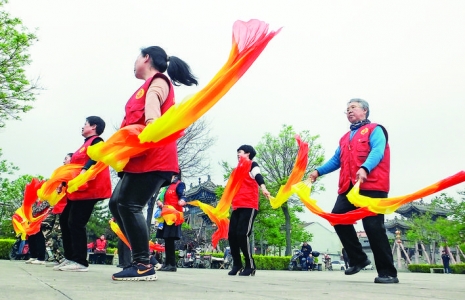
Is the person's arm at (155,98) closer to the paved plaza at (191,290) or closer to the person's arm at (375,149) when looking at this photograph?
the paved plaza at (191,290)

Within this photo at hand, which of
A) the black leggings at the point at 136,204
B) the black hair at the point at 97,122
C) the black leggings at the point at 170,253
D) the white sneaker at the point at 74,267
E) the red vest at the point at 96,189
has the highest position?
the black hair at the point at 97,122

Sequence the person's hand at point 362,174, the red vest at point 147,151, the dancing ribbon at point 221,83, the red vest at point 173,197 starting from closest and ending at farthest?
1. the dancing ribbon at point 221,83
2. the red vest at point 147,151
3. the person's hand at point 362,174
4. the red vest at point 173,197

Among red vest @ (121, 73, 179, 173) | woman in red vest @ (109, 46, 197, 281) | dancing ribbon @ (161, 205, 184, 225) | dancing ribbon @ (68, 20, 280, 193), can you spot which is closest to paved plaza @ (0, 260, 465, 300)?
woman in red vest @ (109, 46, 197, 281)

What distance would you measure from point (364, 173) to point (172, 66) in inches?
89.1

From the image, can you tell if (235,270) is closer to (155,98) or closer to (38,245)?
(155,98)

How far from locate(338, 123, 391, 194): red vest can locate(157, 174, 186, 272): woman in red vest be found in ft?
11.6

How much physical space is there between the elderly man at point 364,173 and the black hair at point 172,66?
2.07 metres

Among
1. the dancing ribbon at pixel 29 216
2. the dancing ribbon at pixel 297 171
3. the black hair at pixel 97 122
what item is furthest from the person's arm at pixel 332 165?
the dancing ribbon at pixel 29 216

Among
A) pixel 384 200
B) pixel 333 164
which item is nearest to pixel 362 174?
pixel 384 200

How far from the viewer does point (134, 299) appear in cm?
247

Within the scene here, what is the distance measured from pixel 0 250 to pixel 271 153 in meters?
18.9

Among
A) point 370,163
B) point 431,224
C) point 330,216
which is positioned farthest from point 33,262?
point 431,224

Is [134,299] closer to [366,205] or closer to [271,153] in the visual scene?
[366,205]

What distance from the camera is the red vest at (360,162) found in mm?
5184
